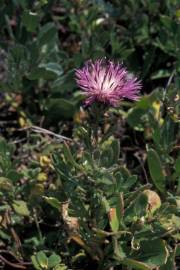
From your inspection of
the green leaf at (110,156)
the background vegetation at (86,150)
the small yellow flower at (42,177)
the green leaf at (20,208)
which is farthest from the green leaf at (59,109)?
the green leaf at (110,156)

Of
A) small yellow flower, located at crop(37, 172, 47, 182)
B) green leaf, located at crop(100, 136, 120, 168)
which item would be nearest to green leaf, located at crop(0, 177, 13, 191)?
small yellow flower, located at crop(37, 172, 47, 182)

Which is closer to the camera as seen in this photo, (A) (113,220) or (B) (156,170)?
(A) (113,220)

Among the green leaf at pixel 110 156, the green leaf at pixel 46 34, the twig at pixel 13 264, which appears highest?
the green leaf at pixel 46 34

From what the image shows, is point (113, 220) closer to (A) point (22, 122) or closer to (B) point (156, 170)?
(B) point (156, 170)

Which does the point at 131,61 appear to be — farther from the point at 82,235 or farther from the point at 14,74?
the point at 82,235

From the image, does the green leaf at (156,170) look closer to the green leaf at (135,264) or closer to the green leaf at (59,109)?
the green leaf at (135,264)

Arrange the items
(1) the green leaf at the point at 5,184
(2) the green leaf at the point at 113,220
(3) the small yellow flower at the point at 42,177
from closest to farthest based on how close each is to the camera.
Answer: (2) the green leaf at the point at 113,220 < (1) the green leaf at the point at 5,184 < (3) the small yellow flower at the point at 42,177

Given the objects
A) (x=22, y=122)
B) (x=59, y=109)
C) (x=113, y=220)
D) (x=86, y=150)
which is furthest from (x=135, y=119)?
(x=113, y=220)
